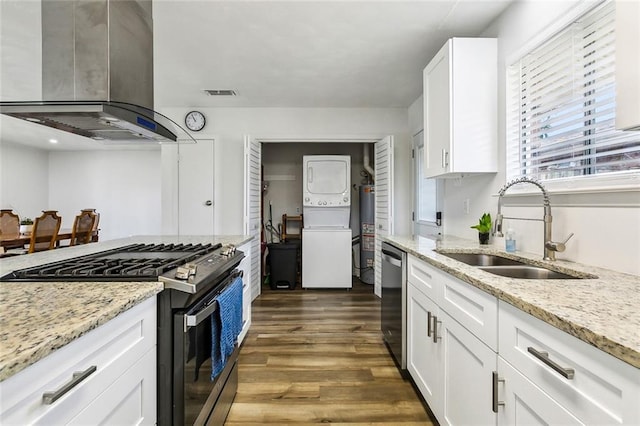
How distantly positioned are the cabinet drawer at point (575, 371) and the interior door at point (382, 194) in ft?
9.69

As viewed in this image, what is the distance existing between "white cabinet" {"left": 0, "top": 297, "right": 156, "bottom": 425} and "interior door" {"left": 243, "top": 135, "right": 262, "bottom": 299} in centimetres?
265

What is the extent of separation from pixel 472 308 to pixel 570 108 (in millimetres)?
1176

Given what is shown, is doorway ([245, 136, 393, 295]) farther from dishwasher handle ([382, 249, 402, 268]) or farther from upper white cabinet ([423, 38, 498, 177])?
upper white cabinet ([423, 38, 498, 177])

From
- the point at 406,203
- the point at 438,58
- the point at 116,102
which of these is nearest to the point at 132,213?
the point at 406,203

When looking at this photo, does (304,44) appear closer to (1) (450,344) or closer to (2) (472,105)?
(2) (472,105)

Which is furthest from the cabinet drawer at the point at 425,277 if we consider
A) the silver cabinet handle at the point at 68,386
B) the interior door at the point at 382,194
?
the interior door at the point at 382,194

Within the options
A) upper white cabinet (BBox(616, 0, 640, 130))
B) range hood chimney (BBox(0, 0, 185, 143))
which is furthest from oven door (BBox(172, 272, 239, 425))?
upper white cabinet (BBox(616, 0, 640, 130))

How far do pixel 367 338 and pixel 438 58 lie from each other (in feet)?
7.69

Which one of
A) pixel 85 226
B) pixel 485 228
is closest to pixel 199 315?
pixel 485 228

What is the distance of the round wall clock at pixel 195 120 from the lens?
4.15 m

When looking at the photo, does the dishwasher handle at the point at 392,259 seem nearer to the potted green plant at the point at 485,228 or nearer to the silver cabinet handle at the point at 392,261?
the silver cabinet handle at the point at 392,261

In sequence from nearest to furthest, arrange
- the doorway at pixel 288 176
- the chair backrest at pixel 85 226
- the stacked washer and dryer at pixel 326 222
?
1. the stacked washer and dryer at pixel 326 222
2. the chair backrest at pixel 85 226
3. the doorway at pixel 288 176

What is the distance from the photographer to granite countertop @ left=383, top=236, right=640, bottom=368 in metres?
0.62

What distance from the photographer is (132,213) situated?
23.0 feet
